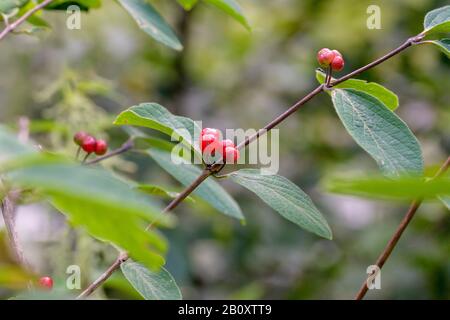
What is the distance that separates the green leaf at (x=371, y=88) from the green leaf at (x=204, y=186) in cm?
22

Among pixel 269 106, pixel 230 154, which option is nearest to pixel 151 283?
pixel 230 154

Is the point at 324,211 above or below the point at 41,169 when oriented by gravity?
below

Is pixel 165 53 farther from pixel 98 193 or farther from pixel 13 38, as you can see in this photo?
pixel 98 193

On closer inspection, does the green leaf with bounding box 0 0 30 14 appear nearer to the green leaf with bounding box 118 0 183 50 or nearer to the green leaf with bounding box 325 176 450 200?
the green leaf with bounding box 118 0 183 50

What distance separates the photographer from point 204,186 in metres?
0.92

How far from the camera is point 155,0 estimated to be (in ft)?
8.10

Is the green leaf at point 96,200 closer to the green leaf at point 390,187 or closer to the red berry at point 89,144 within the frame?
the green leaf at point 390,187

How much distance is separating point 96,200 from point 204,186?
0.55m

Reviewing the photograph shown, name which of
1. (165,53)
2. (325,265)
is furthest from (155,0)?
(325,265)

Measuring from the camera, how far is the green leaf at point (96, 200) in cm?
37

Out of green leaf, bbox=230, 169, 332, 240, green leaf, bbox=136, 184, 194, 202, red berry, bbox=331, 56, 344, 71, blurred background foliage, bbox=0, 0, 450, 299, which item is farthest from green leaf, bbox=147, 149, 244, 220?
blurred background foliage, bbox=0, 0, 450, 299

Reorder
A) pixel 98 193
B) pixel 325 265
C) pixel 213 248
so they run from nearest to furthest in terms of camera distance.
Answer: pixel 98 193, pixel 325 265, pixel 213 248

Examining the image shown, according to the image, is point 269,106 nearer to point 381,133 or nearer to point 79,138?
point 79,138

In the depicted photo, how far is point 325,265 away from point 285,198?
1.58 meters
